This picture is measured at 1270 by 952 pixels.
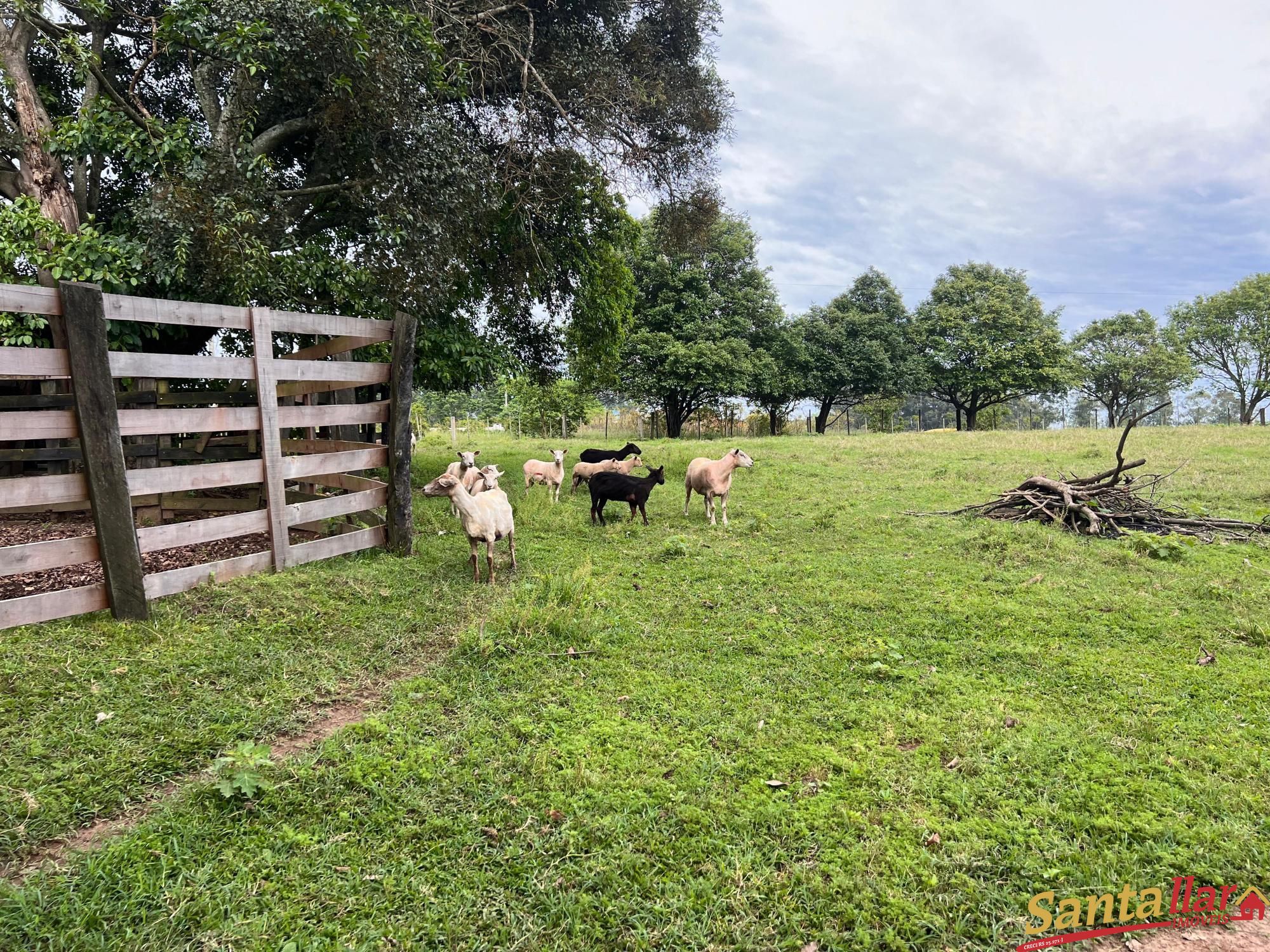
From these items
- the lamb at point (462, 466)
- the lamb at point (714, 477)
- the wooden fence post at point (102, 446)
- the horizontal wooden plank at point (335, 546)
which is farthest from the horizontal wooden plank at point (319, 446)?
the lamb at point (714, 477)

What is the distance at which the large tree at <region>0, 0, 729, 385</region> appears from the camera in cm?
752

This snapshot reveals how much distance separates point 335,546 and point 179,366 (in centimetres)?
235

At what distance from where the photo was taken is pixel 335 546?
6.67 metres

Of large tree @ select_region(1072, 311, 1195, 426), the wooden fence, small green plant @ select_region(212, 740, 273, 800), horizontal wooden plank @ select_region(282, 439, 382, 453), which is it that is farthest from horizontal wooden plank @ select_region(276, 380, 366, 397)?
large tree @ select_region(1072, 311, 1195, 426)

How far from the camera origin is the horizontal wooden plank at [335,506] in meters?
6.14

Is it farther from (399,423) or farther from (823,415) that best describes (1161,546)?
(823,415)

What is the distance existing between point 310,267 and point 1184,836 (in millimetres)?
10469

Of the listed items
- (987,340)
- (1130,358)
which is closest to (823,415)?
(987,340)

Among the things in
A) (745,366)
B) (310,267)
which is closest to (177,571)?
(310,267)

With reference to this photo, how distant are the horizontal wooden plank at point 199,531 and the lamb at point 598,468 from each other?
7496 mm

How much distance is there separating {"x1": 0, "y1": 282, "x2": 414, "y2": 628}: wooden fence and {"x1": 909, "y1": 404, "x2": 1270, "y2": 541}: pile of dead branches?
880 cm

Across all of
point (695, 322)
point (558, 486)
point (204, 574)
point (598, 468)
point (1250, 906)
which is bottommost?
point (1250, 906)

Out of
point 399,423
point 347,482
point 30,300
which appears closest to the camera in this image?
point 30,300

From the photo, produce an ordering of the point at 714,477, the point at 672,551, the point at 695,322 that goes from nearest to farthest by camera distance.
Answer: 1. the point at 672,551
2. the point at 714,477
3. the point at 695,322
